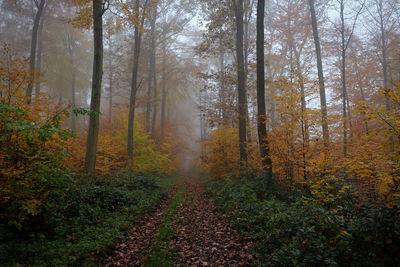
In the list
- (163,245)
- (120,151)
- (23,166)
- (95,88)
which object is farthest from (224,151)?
(23,166)

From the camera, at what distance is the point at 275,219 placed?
4.96m

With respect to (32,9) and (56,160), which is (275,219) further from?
(32,9)

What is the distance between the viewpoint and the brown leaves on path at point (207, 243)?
168 inches

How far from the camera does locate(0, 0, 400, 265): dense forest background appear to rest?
4.00 meters

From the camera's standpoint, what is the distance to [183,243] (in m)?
5.12

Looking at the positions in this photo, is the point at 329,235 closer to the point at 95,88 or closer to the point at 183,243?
the point at 183,243

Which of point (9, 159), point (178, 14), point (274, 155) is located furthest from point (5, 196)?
point (178, 14)

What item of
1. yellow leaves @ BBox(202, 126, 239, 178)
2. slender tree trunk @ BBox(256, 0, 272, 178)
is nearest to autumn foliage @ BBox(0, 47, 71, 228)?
slender tree trunk @ BBox(256, 0, 272, 178)

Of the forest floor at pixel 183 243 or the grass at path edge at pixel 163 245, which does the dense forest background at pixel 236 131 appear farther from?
the grass at path edge at pixel 163 245

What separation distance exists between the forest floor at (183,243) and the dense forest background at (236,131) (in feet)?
1.52

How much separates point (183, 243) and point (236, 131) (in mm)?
9404

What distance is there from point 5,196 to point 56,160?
3.32 ft

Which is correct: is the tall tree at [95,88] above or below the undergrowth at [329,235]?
above

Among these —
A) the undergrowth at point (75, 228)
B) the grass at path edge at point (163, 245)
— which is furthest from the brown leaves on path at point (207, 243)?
the undergrowth at point (75, 228)
